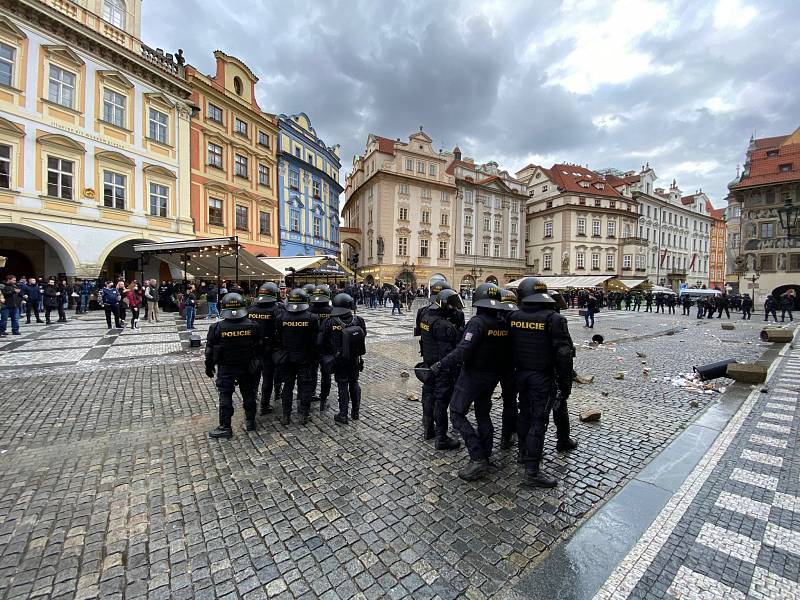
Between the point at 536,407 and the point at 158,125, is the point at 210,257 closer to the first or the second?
the point at 158,125

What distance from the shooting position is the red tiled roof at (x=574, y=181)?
166 feet

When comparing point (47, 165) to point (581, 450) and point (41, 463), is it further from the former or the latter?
point (581, 450)

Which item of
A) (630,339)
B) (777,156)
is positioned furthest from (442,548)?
(777,156)

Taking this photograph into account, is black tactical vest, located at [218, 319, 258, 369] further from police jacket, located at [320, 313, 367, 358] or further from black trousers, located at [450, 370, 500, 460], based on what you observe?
black trousers, located at [450, 370, 500, 460]

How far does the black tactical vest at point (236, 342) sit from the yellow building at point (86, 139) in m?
18.8

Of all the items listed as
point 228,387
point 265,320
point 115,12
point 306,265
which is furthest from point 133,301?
point 115,12

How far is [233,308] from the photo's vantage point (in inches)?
184

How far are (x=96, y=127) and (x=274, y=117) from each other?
45.4 ft

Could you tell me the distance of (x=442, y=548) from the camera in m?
2.61

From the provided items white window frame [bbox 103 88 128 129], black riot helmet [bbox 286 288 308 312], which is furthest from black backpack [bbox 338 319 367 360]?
white window frame [bbox 103 88 128 129]

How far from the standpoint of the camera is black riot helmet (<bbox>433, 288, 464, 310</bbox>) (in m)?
4.42

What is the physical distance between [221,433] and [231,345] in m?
1.12

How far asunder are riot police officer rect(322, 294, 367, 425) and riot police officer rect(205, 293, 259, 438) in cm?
98

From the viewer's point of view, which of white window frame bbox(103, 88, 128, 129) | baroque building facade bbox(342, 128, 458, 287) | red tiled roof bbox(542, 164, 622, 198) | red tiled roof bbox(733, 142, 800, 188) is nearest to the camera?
white window frame bbox(103, 88, 128, 129)
